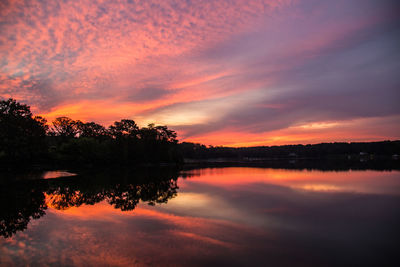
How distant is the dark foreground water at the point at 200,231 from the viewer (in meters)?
9.84

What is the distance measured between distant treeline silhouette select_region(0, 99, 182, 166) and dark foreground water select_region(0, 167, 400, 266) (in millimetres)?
37867

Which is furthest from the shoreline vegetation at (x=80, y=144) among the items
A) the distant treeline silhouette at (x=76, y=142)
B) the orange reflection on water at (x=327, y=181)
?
the orange reflection on water at (x=327, y=181)

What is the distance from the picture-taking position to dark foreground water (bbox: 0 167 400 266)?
387 inches

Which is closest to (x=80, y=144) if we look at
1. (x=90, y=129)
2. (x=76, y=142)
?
(x=76, y=142)

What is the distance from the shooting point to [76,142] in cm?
6881

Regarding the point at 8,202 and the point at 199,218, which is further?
the point at 8,202

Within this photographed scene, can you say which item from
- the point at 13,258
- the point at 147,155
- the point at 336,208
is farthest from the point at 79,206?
the point at 147,155

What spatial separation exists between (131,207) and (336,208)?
16374mm

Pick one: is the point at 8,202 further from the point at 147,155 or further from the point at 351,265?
the point at 147,155

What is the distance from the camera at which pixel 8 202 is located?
21.7 m

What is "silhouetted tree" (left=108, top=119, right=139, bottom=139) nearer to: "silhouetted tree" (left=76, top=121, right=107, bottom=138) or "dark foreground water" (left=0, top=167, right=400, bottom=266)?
"silhouetted tree" (left=76, top=121, right=107, bottom=138)

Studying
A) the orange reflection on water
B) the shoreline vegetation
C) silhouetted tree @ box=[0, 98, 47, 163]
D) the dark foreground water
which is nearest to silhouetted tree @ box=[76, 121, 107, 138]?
the shoreline vegetation

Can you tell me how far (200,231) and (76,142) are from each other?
216 ft

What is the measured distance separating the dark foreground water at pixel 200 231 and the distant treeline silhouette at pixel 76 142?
37867 millimetres
